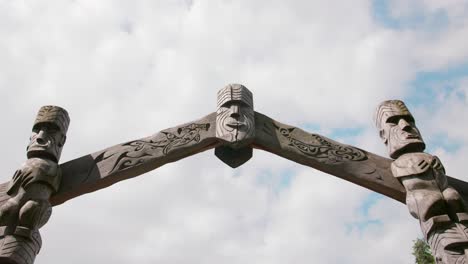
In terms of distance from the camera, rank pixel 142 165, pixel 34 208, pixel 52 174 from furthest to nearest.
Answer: pixel 142 165, pixel 52 174, pixel 34 208

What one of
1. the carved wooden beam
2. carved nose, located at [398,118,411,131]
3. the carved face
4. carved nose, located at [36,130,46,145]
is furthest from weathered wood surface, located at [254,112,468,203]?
carved nose, located at [36,130,46,145]

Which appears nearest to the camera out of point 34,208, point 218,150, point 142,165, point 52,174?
point 34,208

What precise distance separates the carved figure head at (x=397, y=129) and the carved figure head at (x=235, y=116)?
1263 millimetres

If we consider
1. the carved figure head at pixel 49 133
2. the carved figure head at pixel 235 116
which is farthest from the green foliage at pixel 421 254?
the carved figure head at pixel 49 133

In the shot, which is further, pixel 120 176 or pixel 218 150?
pixel 218 150

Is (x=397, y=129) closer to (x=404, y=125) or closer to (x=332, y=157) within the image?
(x=404, y=125)

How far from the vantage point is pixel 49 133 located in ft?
14.0

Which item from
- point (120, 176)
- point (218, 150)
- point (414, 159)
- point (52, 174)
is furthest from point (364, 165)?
point (52, 174)

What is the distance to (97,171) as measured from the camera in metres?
4.12

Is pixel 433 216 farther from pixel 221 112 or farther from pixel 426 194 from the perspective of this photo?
pixel 221 112

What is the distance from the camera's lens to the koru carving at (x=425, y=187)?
3.36 m

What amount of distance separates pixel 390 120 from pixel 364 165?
1.83 feet

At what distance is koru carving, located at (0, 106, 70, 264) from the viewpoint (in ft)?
11.0

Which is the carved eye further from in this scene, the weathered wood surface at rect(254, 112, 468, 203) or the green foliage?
the green foliage
